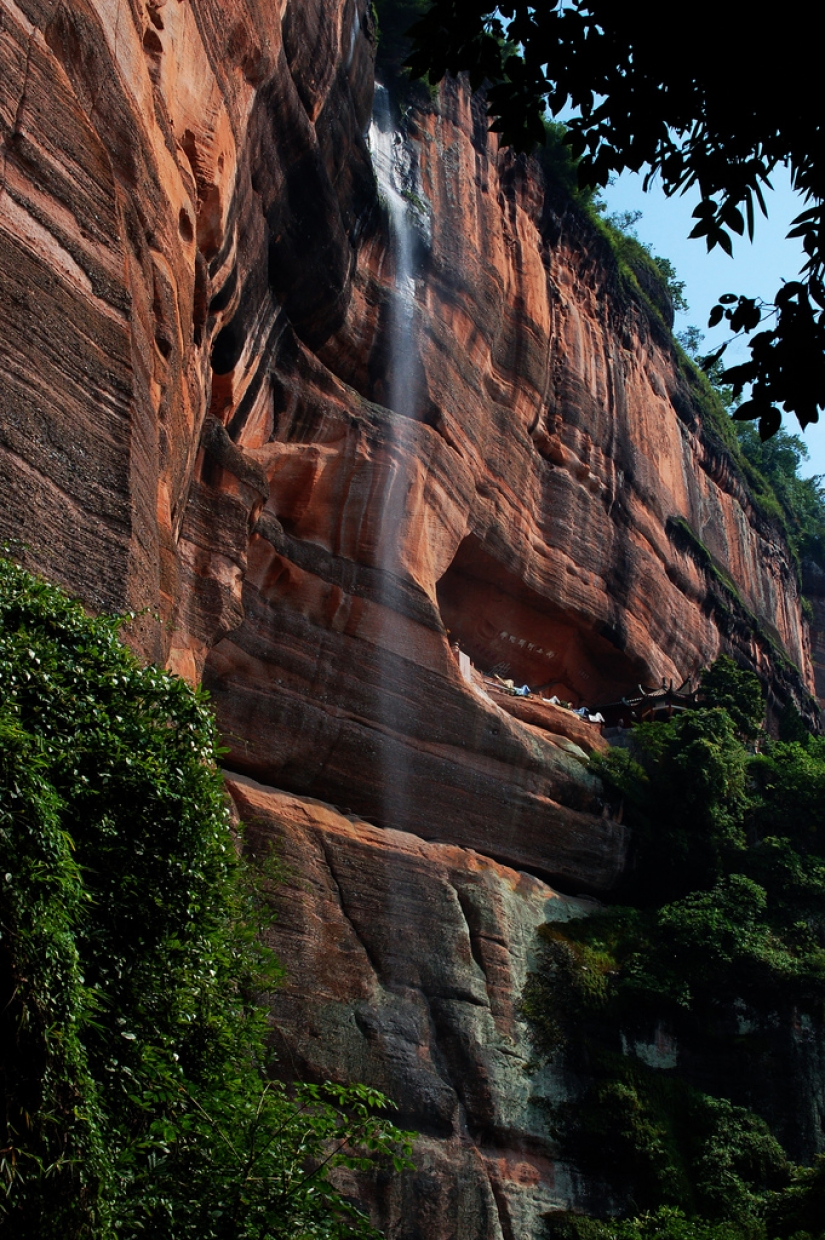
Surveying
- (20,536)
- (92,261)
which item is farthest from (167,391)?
(20,536)

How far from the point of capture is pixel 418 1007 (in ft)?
51.1

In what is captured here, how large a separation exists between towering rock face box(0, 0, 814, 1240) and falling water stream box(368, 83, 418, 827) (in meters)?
0.06

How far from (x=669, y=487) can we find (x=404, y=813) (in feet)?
47.4

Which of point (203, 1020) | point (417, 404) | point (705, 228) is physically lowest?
point (203, 1020)

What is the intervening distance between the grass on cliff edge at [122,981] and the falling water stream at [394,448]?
30.2ft

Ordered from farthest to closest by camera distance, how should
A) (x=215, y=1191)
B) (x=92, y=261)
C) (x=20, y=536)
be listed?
(x=92, y=261) < (x=20, y=536) < (x=215, y=1191)

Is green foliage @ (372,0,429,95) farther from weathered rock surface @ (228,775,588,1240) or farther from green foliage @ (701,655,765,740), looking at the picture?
weathered rock surface @ (228,775,588,1240)

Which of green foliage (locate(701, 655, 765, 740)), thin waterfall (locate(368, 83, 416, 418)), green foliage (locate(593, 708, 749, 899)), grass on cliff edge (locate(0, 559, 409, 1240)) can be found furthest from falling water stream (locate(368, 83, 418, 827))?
grass on cliff edge (locate(0, 559, 409, 1240))

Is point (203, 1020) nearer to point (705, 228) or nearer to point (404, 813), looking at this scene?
point (705, 228)

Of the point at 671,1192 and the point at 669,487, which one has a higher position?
the point at 669,487

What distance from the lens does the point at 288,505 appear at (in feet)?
59.8

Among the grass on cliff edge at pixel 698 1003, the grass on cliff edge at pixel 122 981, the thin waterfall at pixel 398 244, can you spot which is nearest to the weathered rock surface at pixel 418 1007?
the grass on cliff edge at pixel 698 1003

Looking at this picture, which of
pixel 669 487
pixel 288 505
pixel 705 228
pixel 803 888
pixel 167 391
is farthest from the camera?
pixel 669 487

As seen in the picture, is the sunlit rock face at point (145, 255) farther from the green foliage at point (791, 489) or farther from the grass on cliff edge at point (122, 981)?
the green foliage at point (791, 489)
